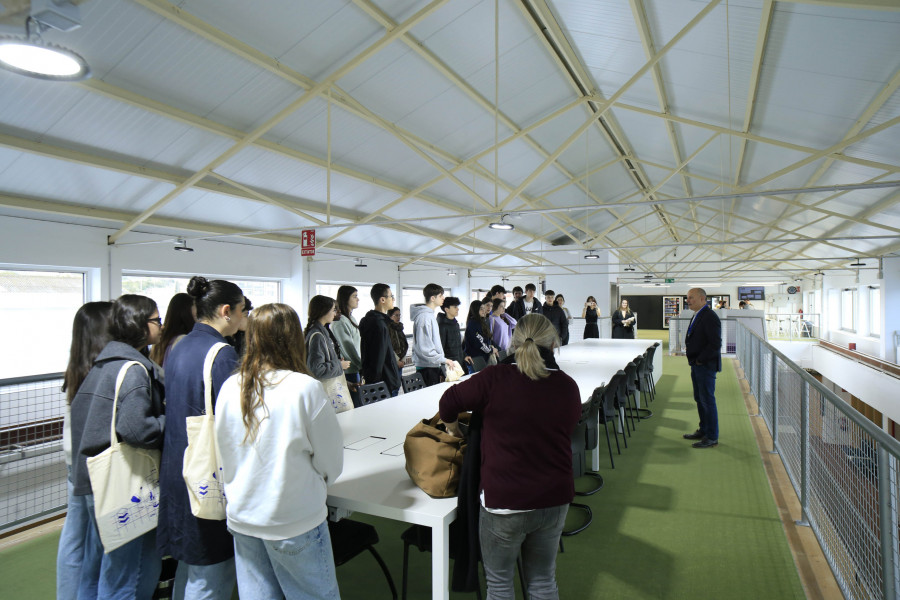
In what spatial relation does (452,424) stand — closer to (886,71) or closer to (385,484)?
(385,484)

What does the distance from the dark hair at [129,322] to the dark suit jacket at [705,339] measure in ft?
14.3

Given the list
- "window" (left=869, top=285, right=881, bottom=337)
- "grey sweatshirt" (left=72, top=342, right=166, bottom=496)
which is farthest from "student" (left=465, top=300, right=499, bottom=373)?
"window" (left=869, top=285, right=881, bottom=337)

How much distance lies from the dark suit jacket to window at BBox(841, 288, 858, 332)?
743 inches

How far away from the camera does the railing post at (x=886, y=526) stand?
1667 millimetres

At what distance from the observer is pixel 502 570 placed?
1.83m

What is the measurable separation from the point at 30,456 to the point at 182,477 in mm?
2845

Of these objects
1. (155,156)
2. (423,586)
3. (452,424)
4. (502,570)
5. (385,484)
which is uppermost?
(155,156)

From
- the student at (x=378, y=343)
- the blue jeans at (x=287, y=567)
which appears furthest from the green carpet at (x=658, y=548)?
the student at (x=378, y=343)

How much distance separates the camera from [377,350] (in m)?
4.40

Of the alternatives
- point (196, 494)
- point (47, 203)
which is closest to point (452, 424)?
point (196, 494)

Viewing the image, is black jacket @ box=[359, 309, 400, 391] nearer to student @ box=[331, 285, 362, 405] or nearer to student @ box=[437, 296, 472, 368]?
student @ box=[331, 285, 362, 405]

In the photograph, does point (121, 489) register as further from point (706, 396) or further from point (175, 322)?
point (706, 396)

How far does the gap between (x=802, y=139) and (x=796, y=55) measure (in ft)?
8.18

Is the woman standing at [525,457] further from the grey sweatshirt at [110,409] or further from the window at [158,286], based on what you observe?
the window at [158,286]
